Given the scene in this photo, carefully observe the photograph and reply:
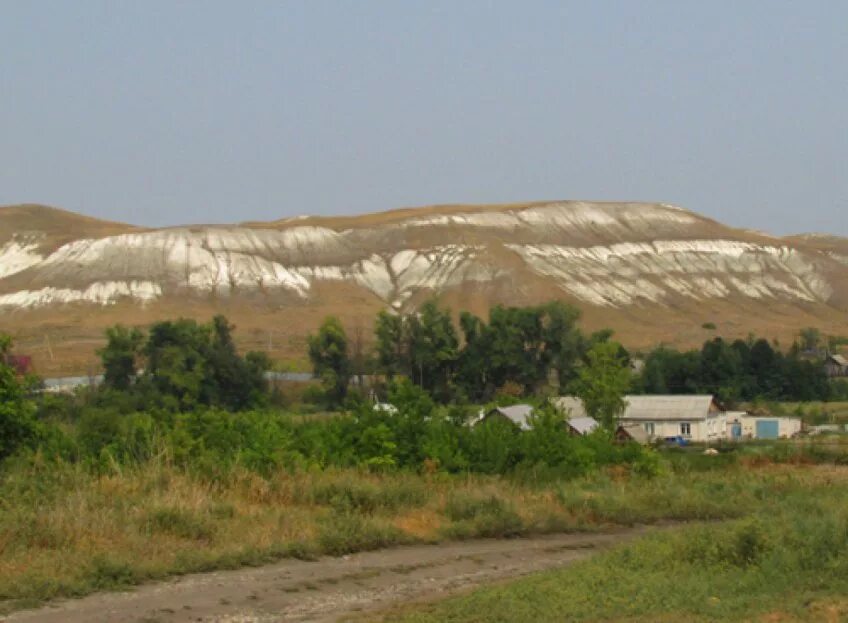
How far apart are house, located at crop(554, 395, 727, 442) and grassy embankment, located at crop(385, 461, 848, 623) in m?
48.8

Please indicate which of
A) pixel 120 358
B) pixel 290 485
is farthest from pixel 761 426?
pixel 290 485

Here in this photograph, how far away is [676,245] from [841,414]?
94.0m

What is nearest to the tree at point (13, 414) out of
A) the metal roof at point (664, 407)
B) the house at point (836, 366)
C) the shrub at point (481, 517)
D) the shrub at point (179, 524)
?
the shrub at point (179, 524)

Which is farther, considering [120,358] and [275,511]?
[120,358]

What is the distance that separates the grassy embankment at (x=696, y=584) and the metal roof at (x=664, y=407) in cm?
5040

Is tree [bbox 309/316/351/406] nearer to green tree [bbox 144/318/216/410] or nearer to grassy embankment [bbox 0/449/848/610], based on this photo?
green tree [bbox 144/318/216/410]

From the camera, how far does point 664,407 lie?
223ft

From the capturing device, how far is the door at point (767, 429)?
212 feet

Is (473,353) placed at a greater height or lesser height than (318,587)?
greater

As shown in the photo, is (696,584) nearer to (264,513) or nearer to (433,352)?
(264,513)

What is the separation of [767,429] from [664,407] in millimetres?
5427

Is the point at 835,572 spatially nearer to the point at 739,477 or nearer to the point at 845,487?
the point at 845,487

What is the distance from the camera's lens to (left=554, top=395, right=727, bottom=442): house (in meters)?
64.9

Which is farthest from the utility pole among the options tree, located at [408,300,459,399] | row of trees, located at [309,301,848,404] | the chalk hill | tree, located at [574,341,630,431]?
tree, located at [574,341,630,431]
